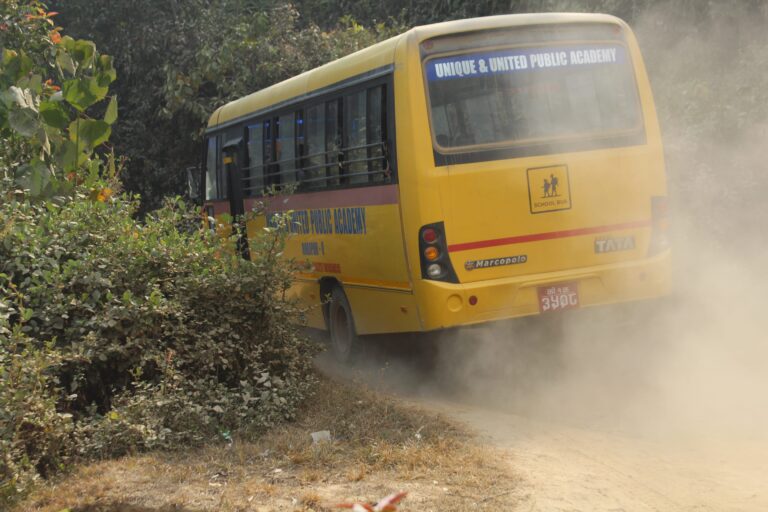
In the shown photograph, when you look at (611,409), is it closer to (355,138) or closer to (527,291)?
(527,291)

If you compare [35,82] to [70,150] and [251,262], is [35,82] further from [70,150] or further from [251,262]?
[251,262]

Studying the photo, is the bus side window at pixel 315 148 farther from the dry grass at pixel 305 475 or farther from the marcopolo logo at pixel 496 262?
the dry grass at pixel 305 475

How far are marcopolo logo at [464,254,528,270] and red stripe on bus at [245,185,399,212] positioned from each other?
32.2 inches

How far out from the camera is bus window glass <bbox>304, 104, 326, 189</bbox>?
10.4 metres

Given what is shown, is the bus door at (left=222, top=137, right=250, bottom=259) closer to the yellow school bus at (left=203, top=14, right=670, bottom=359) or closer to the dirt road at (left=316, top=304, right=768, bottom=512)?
the dirt road at (left=316, top=304, right=768, bottom=512)

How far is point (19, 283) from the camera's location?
24.0 feet

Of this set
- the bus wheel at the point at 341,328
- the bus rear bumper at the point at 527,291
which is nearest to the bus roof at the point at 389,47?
the bus rear bumper at the point at 527,291

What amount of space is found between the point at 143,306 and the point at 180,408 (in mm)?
739

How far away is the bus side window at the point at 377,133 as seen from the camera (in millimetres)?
8859

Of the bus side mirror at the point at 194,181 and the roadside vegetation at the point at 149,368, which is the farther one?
→ the bus side mirror at the point at 194,181

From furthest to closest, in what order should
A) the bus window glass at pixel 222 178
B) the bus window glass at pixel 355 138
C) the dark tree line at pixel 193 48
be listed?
the dark tree line at pixel 193 48, the bus window glass at pixel 222 178, the bus window glass at pixel 355 138

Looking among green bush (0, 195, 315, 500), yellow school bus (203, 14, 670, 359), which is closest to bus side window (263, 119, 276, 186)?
yellow school bus (203, 14, 670, 359)

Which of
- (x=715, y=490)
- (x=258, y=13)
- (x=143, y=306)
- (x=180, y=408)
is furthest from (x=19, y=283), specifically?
(x=258, y=13)

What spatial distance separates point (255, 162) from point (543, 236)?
5118 millimetres
